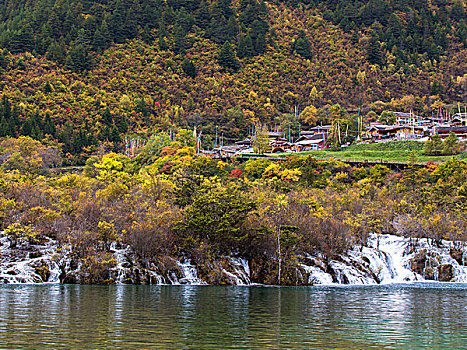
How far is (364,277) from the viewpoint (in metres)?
65.5

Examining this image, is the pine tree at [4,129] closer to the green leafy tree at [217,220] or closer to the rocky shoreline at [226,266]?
the rocky shoreline at [226,266]

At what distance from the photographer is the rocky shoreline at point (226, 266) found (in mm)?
56312

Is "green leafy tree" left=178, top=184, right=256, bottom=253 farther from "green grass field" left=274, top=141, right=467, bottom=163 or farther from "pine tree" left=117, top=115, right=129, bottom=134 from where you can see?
"pine tree" left=117, top=115, right=129, bottom=134

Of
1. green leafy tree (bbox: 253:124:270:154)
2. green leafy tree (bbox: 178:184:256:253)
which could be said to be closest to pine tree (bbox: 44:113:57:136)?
green leafy tree (bbox: 253:124:270:154)

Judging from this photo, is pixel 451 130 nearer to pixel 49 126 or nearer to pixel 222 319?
pixel 49 126

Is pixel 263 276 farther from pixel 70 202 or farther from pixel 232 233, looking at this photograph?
pixel 70 202

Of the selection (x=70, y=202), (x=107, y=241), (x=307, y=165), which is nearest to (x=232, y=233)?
(x=107, y=241)

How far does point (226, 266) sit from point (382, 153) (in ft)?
280

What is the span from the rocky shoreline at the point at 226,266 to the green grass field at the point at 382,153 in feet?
171

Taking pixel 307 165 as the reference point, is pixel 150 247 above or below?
below

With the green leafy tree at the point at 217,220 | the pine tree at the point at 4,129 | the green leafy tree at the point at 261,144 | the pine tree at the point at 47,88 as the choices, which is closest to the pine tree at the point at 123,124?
the pine tree at the point at 47,88

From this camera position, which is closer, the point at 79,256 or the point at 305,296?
the point at 305,296

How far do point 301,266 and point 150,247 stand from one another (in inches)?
616

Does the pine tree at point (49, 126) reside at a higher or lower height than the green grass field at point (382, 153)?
higher
